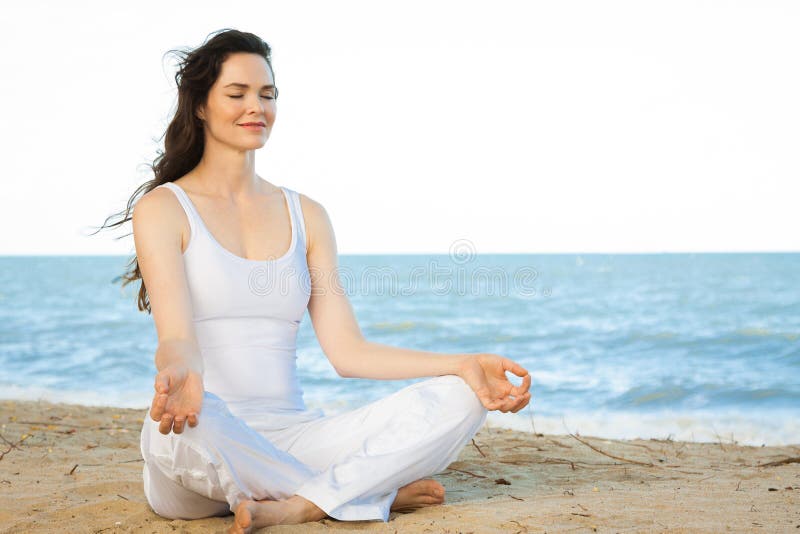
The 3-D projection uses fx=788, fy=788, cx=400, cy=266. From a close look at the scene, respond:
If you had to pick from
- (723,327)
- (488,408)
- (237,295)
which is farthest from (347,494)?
(723,327)

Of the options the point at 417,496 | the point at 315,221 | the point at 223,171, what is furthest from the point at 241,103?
the point at 417,496

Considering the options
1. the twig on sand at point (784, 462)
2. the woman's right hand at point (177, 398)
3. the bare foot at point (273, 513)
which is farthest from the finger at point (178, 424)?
the twig on sand at point (784, 462)

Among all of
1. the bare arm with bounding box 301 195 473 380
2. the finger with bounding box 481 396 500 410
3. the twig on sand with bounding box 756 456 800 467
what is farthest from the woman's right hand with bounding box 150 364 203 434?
the twig on sand with bounding box 756 456 800 467

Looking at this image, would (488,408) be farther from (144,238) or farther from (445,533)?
(144,238)

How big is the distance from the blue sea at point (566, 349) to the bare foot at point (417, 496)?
242 cm

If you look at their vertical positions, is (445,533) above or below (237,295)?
below

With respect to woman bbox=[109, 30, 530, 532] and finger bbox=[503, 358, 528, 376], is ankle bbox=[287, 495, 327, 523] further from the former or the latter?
finger bbox=[503, 358, 528, 376]

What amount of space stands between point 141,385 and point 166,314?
25.8 ft

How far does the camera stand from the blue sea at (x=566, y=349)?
297 inches

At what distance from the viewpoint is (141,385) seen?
31.9ft

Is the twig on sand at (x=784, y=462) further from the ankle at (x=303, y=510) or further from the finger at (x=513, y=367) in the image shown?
the ankle at (x=303, y=510)

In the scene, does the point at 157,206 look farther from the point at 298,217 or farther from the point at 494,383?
the point at 494,383

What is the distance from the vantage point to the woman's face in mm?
2734

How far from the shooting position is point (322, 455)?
8.66ft
